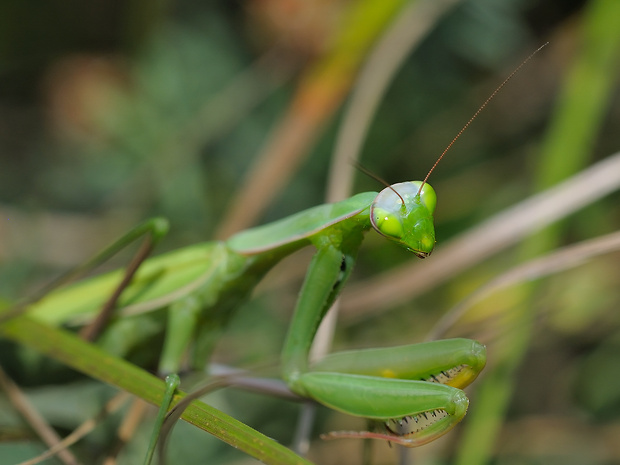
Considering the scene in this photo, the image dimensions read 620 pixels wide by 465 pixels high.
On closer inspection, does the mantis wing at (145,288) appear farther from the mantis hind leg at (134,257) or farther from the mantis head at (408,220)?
the mantis head at (408,220)

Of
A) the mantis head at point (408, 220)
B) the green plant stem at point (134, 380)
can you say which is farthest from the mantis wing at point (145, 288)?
the mantis head at point (408, 220)

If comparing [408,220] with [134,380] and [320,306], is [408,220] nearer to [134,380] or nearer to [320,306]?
[320,306]

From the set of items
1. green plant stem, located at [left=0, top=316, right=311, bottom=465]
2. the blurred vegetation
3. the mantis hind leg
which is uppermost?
the blurred vegetation

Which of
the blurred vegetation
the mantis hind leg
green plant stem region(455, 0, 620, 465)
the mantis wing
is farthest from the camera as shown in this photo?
the blurred vegetation

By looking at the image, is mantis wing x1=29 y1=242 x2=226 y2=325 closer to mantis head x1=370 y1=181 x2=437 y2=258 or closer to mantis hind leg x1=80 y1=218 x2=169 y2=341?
mantis hind leg x1=80 y1=218 x2=169 y2=341

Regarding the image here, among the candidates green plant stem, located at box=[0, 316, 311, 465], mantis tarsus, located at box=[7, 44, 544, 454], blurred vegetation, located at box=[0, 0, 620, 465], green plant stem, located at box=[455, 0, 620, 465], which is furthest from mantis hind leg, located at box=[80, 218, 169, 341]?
green plant stem, located at box=[455, 0, 620, 465]

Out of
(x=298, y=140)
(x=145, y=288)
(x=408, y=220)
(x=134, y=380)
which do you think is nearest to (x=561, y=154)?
(x=298, y=140)

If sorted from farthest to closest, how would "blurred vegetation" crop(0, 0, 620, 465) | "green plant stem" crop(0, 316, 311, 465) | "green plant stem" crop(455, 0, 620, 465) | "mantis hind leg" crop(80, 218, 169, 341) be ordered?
"blurred vegetation" crop(0, 0, 620, 465), "green plant stem" crop(455, 0, 620, 465), "mantis hind leg" crop(80, 218, 169, 341), "green plant stem" crop(0, 316, 311, 465)

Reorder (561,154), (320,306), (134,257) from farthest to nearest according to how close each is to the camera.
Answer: (561,154), (134,257), (320,306)
